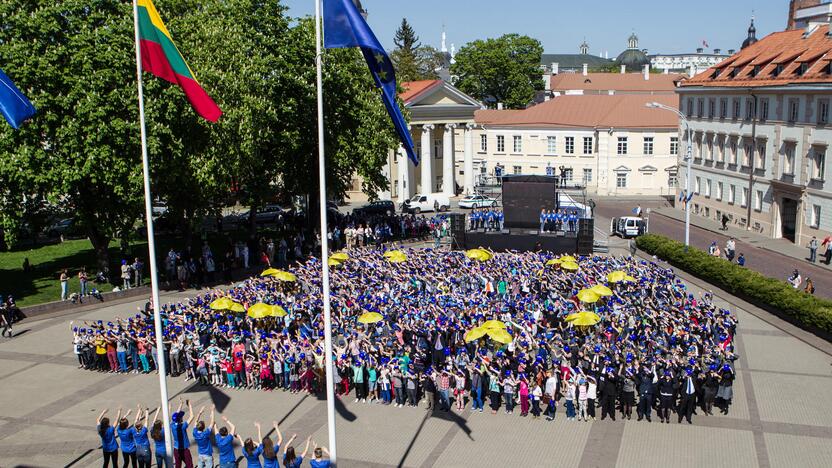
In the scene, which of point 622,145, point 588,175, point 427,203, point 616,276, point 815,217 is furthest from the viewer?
point 588,175

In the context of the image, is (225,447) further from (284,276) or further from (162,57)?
(284,276)

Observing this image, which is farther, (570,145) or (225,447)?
(570,145)

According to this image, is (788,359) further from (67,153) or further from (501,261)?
(67,153)

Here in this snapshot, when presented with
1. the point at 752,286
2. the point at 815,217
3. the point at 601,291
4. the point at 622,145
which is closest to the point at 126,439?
the point at 601,291

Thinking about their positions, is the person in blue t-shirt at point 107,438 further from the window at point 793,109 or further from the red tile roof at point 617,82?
the red tile roof at point 617,82

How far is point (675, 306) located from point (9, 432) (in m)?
19.6

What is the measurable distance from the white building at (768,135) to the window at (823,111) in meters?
0.06

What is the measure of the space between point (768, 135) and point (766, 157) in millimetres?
1454

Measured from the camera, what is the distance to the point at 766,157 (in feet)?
159

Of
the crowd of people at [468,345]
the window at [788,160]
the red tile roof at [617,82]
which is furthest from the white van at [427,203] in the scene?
the red tile roof at [617,82]

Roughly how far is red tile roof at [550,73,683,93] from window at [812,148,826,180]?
233ft

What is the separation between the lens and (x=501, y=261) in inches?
1248

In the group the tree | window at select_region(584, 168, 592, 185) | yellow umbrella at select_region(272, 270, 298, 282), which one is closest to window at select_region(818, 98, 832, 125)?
yellow umbrella at select_region(272, 270, 298, 282)

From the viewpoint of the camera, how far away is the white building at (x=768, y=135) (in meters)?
42.8
